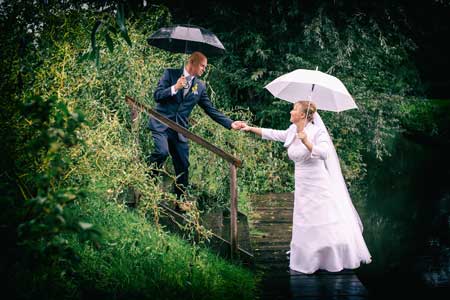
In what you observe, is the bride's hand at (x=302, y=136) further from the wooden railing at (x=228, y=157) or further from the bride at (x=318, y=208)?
the wooden railing at (x=228, y=157)

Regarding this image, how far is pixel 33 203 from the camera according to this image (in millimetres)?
3023

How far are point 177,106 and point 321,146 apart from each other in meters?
1.82

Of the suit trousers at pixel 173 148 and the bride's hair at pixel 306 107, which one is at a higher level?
the bride's hair at pixel 306 107

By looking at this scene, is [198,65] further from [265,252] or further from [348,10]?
[348,10]

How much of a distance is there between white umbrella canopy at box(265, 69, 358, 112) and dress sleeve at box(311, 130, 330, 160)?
1.32 feet

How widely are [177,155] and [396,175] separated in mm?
9150

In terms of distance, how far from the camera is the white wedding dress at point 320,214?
5.43 meters

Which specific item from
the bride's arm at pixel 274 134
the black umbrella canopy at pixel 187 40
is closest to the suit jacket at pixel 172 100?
the black umbrella canopy at pixel 187 40

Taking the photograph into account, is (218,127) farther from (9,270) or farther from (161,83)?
(9,270)

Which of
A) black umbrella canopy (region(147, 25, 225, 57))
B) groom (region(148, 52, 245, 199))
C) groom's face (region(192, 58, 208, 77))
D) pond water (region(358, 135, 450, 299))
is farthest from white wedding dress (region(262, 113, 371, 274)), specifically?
black umbrella canopy (region(147, 25, 225, 57))

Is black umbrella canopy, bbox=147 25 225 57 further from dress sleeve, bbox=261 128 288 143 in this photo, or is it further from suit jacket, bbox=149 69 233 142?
dress sleeve, bbox=261 128 288 143

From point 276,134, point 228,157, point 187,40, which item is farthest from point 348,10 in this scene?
point 228,157

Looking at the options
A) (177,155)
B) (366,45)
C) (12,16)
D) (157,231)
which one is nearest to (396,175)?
(366,45)

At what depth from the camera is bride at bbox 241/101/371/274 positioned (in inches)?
214
